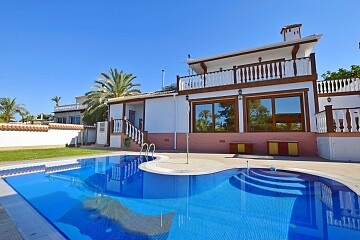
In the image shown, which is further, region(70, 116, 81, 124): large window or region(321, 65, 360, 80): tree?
region(70, 116, 81, 124): large window

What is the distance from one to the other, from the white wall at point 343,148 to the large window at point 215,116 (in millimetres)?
5165

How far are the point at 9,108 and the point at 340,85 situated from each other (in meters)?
45.6

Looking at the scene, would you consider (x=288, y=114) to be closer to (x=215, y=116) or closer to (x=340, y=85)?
(x=215, y=116)

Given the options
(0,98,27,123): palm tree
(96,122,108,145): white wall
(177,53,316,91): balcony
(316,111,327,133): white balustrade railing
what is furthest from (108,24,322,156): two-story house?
(0,98,27,123): palm tree

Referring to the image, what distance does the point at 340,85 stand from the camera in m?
12.3

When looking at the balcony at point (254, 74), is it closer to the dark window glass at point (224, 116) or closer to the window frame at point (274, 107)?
the window frame at point (274, 107)

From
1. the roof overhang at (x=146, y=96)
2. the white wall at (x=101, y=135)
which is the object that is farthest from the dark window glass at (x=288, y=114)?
the white wall at (x=101, y=135)

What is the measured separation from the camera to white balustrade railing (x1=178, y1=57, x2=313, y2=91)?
11.0m

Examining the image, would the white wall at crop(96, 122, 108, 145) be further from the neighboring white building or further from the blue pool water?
the neighboring white building

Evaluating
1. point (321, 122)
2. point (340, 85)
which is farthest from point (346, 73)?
point (321, 122)

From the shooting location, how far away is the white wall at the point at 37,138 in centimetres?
1400

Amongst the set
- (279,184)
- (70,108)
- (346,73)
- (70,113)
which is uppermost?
(346,73)

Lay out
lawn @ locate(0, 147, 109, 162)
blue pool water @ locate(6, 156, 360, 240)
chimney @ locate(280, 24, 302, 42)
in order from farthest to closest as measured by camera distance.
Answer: chimney @ locate(280, 24, 302, 42) < lawn @ locate(0, 147, 109, 162) < blue pool water @ locate(6, 156, 360, 240)

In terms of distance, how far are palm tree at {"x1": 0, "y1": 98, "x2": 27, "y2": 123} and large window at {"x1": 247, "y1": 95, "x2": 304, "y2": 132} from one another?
39721mm
